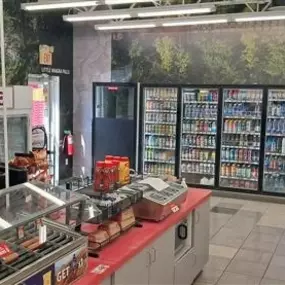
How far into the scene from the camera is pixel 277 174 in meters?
8.18

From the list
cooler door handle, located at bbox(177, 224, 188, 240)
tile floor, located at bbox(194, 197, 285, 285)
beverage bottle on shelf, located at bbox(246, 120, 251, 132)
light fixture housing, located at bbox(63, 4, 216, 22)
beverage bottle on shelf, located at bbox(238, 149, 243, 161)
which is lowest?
tile floor, located at bbox(194, 197, 285, 285)

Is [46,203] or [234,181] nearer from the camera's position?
[46,203]

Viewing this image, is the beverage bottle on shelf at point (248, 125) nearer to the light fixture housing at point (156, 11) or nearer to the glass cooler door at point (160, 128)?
the glass cooler door at point (160, 128)

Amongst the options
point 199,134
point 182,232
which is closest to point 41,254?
point 182,232

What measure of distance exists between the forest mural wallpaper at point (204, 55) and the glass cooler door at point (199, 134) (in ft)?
1.15

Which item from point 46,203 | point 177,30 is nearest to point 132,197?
point 46,203

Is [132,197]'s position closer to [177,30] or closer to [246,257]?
[246,257]

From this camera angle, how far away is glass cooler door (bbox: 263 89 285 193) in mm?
7980

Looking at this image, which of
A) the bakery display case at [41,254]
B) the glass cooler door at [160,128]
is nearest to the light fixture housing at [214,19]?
the glass cooler door at [160,128]

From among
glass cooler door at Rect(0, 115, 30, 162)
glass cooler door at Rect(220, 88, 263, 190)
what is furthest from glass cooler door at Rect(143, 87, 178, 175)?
glass cooler door at Rect(0, 115, 30, 162)

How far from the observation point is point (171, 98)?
880cm

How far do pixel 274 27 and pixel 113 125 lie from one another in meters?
3.70

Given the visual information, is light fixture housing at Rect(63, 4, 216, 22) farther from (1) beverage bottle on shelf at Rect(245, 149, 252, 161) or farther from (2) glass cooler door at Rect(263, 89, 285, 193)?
(1) beverage bottle on shelf at Rect(245, 149, 252, 161)

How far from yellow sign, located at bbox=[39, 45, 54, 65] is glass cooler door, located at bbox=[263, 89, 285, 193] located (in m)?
4.34
